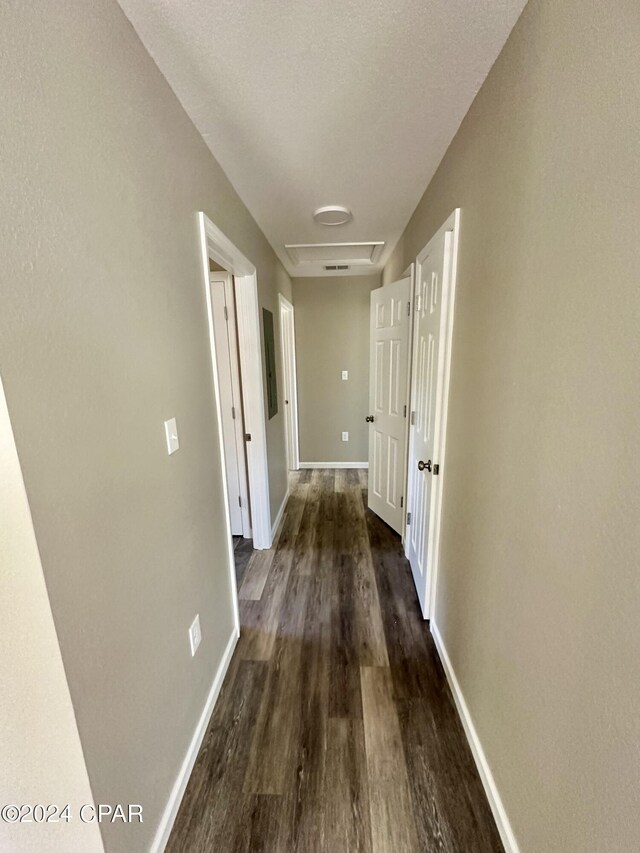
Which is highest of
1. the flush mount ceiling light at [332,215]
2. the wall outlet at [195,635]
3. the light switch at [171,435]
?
the flush mount ceiling light at [332,215]

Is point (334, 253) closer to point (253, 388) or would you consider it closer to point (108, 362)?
point (253, 388)

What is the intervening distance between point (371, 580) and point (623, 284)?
83.7 inches

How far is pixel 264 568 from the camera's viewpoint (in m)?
2.46

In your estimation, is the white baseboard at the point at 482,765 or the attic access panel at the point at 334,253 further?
the attic access panel at the point at 334,253

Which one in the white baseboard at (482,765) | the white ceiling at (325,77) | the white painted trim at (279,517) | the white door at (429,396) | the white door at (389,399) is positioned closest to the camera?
the white ceiling at (325,77)

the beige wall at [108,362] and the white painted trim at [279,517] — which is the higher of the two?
the beige wall at [108,362]

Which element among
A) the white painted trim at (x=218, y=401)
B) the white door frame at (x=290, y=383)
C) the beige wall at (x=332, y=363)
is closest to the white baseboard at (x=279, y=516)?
the white door frame at (x=290, y=383)

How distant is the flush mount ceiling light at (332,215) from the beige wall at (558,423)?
3.34ft

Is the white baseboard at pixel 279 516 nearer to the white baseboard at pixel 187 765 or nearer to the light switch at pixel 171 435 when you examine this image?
the white baseboard at pixel 187 765

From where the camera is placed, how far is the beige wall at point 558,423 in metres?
0.62

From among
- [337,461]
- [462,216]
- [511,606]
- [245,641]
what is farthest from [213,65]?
[337,461]

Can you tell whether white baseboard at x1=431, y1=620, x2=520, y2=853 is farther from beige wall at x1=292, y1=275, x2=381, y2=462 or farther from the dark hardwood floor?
beige wall at x1=292, y1=275, x2=381, y2=462

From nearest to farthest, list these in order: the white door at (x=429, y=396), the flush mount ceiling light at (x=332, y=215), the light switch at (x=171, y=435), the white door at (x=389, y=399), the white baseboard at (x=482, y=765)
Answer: the white baseboard at (x=482, y=765)
the light switch at (x=171, y=435)
the white door at (x=429, y=396)
the flush mount ceiling light at (x=332, y=215)
the white door at (x=389, y=399)

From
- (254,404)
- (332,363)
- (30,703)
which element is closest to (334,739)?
(30,703)
